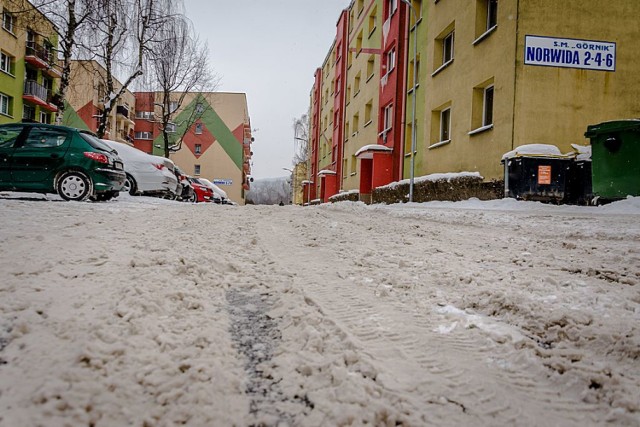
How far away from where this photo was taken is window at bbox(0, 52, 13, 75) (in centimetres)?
2306

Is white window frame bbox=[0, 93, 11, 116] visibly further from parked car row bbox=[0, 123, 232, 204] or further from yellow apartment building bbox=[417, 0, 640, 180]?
yellow apartment building bbox=[417, 0, 640, 180]

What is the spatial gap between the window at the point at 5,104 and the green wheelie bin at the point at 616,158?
29282 mm

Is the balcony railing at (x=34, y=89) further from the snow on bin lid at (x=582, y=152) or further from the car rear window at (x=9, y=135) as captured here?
the snow on bin lid at (x=582, y=152)

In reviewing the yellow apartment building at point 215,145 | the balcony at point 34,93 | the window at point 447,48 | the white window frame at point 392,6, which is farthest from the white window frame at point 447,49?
the yellow apartment building at point 215,145

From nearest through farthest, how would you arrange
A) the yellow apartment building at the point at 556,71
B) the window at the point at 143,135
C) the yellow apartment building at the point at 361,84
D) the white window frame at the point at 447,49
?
the yellow apartment building at the point at 556,71
the white window frame at the point at 447,49
the yellow apartment building at the point at 361,84
the window at the point at 143,135

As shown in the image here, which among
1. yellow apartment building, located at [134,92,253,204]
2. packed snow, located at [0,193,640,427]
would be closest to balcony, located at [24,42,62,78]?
yellow apartment building, located at [134,92,253,204]

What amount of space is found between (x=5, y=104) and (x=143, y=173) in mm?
19241

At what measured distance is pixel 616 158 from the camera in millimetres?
7059

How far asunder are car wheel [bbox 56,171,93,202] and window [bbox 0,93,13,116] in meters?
21.2

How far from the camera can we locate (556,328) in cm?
188

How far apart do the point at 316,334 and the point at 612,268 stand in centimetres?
261

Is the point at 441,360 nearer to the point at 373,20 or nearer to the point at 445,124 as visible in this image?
the point at 445,124

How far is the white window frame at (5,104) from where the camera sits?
75.2 feet

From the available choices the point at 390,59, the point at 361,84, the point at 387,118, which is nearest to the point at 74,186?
the point at 387,118
